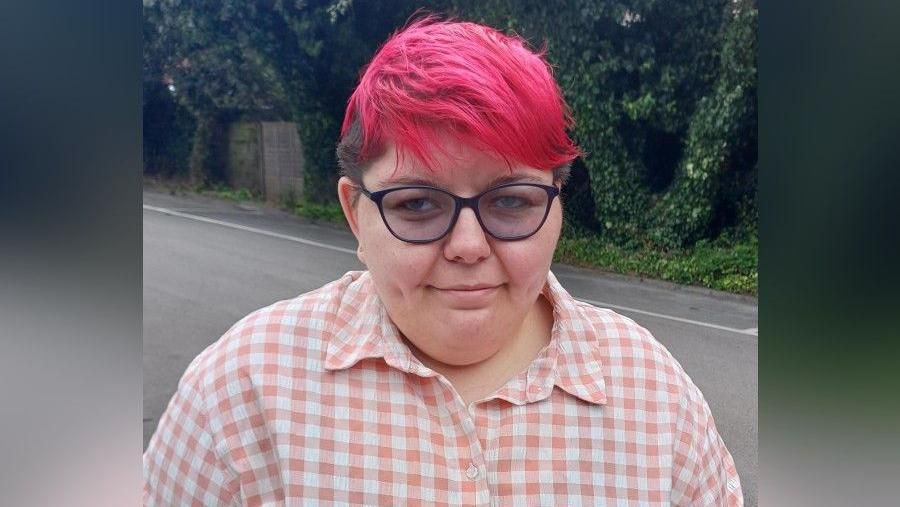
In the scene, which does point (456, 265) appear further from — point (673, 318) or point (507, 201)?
point (673, 318)

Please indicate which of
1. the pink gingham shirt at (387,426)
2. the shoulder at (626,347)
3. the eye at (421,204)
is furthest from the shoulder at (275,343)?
the shoulder at (626,347)

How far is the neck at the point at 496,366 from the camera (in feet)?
3.92

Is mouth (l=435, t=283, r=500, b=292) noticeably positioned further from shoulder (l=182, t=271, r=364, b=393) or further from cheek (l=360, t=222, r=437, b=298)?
shoulder (l=182, t=271, r=364, b=393)

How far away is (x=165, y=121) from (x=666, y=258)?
1.09m

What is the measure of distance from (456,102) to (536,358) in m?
0.44

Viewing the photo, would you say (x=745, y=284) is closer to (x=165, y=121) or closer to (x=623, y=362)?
(x=623, y=362)

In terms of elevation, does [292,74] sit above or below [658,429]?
above

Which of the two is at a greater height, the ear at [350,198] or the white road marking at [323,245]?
the ear at [350,198]

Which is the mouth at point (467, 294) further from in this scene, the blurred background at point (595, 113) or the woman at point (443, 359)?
the blurred background at point (595, 113)

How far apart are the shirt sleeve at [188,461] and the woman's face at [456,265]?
1.12ft
